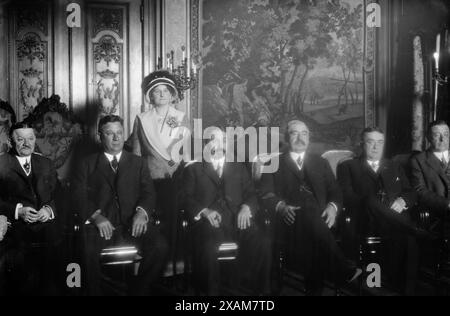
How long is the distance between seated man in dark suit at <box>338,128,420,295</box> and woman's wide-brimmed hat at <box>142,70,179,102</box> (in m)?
1.70

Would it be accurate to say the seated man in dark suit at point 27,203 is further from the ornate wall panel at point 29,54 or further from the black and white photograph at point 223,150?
the ornate wall panel at point 29,54

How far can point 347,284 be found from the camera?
4.02m

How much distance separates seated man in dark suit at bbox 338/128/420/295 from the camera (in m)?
3.88

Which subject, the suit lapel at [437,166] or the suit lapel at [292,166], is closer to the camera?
the suit lapel at [292,166]

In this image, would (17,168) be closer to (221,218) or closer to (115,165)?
(115,165)

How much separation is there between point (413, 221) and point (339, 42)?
249 cm

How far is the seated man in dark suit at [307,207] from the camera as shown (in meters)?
3.70

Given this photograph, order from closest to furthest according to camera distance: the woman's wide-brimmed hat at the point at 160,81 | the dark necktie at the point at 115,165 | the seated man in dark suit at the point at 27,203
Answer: the seated man in dark suit at the point at 27,203 < the dark necktie at the point at 115,165 < the woman's wide-brimmed hat at the point at 160,81

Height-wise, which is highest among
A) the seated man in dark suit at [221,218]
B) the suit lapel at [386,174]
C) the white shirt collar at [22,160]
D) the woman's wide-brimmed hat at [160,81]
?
the woman's wide-brimmed hat at [160,81]

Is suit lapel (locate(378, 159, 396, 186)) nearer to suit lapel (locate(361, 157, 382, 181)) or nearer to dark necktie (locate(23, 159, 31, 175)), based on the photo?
suit lapel (locate(361, 157, 382, 181))

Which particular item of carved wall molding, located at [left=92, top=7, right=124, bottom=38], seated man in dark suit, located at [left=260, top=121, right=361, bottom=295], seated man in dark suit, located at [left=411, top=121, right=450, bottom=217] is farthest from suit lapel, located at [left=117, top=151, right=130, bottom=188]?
seated man in dark suit, located at [left=411, top=121, right=450, bottom=217]

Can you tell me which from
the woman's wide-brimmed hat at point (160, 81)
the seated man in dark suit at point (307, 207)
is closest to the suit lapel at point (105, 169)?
the woman's wide-brimmed hat at point (160, 81)
